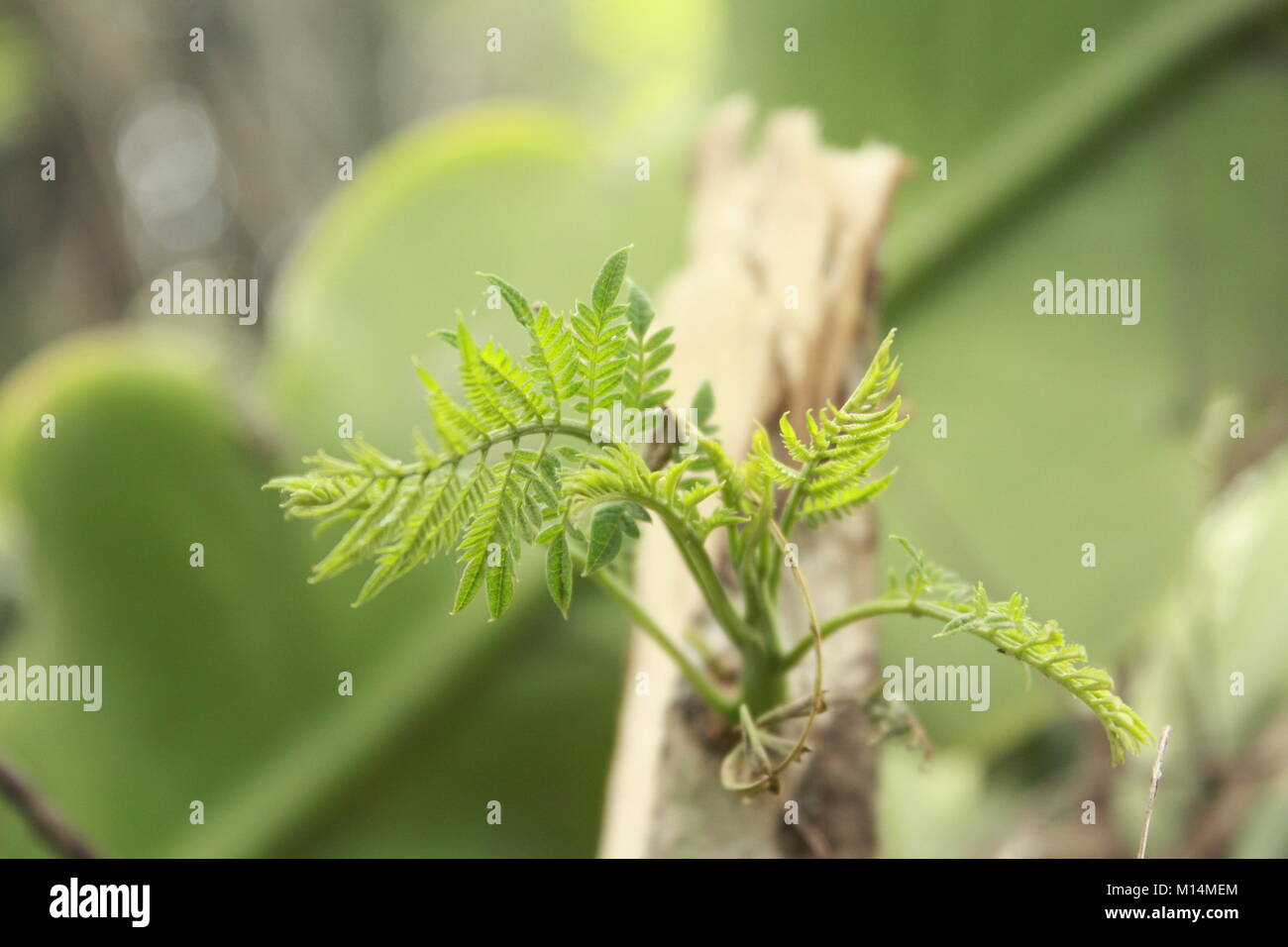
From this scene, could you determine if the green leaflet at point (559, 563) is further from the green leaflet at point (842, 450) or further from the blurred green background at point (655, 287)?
the blurred green background at point (655, 287)

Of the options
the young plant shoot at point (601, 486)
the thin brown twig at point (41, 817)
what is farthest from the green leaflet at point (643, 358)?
the thin brown twig at point (41, 817)

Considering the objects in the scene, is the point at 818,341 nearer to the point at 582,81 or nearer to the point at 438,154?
the point at 438,154

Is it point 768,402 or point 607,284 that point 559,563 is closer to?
point 607,284

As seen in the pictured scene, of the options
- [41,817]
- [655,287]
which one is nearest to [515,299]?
[41,817]

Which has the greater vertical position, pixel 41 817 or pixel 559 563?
pixel 559 563

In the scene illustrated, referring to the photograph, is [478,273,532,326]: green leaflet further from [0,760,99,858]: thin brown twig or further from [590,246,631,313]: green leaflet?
[0,760,99,858]: thin brown twig

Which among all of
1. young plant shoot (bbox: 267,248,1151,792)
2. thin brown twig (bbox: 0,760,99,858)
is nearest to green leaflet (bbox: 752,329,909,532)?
young plant shoot (bbox: 267,248,1151,792)
